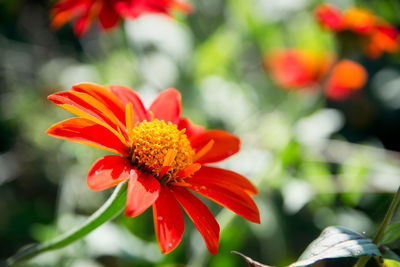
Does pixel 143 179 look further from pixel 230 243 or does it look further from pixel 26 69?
pixel 26 69

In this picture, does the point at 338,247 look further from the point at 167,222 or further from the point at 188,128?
the point at 188,128

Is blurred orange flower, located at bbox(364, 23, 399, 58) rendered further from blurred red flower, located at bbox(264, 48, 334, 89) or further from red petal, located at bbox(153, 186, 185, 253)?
red petal, located at bbox(153, 186, 185, 253)

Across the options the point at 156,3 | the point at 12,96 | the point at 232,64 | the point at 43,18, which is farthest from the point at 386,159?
the point at 43,18

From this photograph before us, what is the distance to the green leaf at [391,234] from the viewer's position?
588mm

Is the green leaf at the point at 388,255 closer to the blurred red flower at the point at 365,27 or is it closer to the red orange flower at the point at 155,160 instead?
the red orange flower at the point at 155,160

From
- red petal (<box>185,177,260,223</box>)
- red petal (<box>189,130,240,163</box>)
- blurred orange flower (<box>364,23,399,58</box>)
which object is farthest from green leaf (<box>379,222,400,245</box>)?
blurred orange flower (<box>364,23,399,58</box>)

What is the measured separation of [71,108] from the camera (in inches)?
22.5

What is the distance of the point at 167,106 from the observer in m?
0.82

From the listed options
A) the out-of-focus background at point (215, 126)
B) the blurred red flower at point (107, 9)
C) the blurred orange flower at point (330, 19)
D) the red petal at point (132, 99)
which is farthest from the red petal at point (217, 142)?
the blurred orange flower at point (330, 19)

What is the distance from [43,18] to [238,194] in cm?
174

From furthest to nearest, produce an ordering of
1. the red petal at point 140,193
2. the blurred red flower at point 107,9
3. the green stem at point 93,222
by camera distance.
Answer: the blurred red flower at point 107,9 → the green stem at point 93,222 → the red petal at point 140,193

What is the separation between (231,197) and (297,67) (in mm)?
1325

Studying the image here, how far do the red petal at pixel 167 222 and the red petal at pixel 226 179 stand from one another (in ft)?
0.30

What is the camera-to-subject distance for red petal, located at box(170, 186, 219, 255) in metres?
0.58
